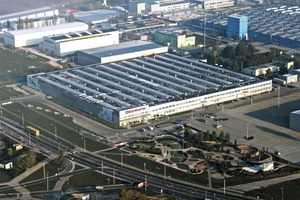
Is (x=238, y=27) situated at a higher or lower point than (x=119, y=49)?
higher

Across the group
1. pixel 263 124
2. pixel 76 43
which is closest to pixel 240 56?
pixel 76 43

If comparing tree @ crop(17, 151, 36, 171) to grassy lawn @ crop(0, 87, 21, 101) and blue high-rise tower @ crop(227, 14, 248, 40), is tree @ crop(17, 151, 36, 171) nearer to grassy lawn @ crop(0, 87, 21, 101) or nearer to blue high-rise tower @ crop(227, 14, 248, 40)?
grassy lawn @ crop(0, 87, 21, 101)

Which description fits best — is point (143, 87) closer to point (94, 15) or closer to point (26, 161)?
point (26, 161)

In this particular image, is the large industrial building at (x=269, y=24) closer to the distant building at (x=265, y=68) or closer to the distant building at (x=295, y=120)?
the distant building at (x=265, y=68)

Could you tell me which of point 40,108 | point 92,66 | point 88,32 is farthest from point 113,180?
point 88,32

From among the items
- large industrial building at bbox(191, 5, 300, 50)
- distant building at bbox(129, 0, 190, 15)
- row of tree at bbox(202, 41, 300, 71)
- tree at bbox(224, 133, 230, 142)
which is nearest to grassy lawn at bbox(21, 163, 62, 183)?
tree at bbox(224, 133, 230, 142)

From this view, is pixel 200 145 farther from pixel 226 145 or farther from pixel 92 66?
pixel 92 66
